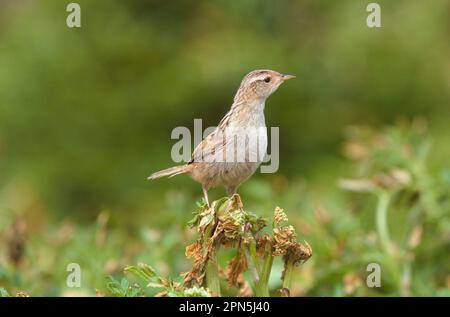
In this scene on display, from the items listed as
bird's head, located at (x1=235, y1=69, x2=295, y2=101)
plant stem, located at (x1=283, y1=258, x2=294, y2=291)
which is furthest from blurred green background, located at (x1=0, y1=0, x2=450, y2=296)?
plant stem, located at (x1=283, y1=258, x2=294, y2=291)

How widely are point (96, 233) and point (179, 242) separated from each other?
38 cm

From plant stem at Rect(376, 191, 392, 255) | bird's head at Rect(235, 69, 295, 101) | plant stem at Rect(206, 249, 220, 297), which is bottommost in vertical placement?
plant stem at Rect(206, 249, 220, 297)

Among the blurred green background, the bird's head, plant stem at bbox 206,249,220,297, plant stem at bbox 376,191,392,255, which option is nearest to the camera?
plant stem at bbox 206,249,220,297

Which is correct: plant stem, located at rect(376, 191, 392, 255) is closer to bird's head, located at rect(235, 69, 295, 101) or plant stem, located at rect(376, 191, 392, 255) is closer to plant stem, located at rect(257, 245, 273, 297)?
bird's head, located at rect(235, 69, 295, 101)

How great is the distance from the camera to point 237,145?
360 cm

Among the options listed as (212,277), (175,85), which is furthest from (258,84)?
(175,85)

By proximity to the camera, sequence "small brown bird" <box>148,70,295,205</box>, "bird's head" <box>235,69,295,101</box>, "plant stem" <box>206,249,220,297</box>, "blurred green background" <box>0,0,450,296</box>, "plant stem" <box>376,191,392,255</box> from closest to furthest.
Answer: "plant stem" <box>206,249,220,297</box>
"small brown bird" <box>148,70,295,205</box>
"bird's head" <box>235,69,295,101</box>
"plant stem" <box>376,191,392,255</box>
"blurred green background" <box>0,0,450,296</box>

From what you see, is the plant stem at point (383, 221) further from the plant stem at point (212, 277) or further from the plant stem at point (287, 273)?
the plant stem at point (212, 277)

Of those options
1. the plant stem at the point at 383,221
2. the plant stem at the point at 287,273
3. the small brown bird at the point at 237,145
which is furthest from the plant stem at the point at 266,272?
the plant stem at the point at 383,221

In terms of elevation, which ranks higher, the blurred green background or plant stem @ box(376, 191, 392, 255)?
the blurred green background

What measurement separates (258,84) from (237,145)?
43 cm

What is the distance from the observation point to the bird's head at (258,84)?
3891 millimetres

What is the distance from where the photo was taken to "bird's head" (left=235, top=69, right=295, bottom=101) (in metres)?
3.89
